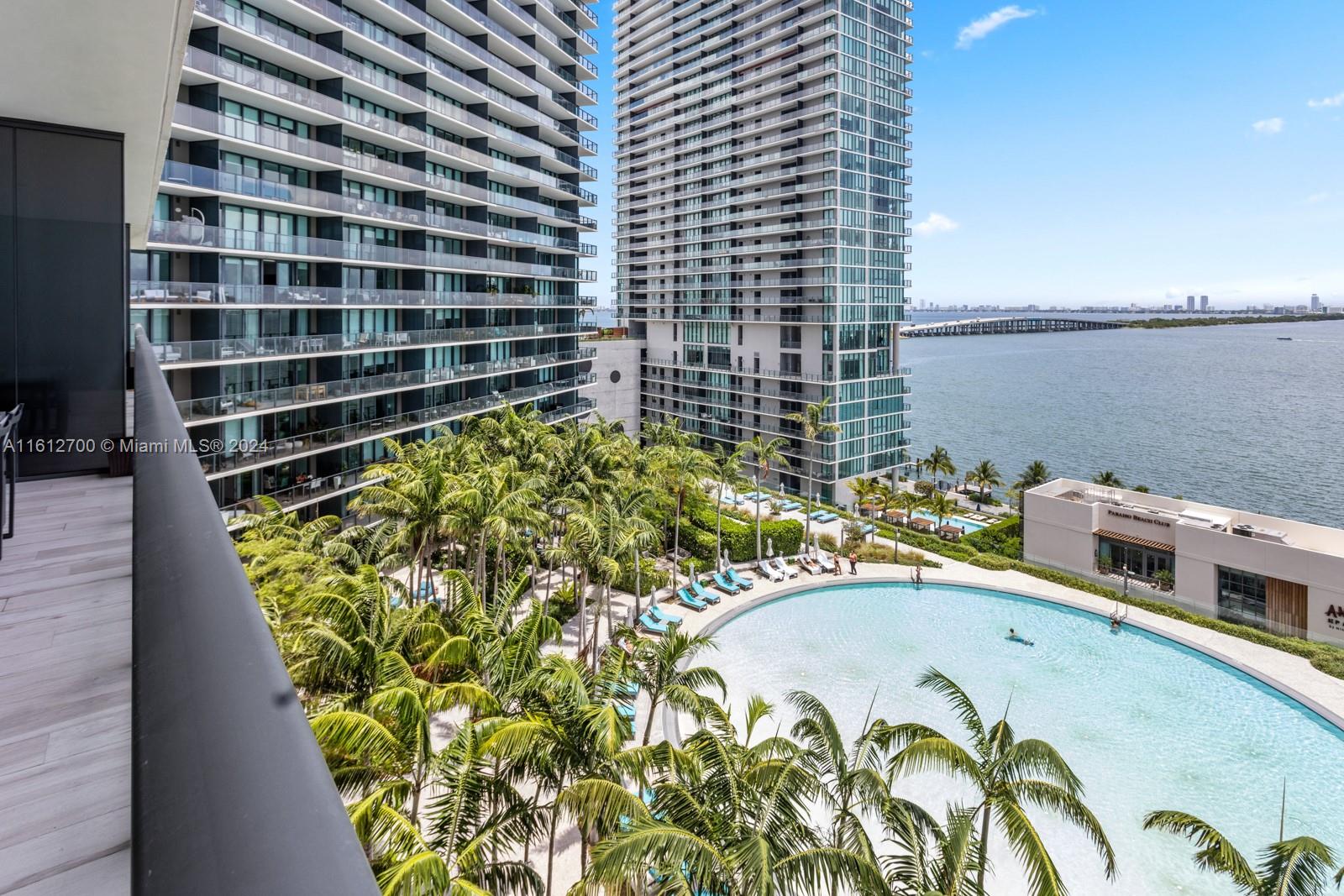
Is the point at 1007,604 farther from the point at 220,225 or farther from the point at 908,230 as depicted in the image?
the point at 908,230

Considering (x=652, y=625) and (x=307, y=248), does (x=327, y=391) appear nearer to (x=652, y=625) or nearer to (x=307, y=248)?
(x=307, y=248)

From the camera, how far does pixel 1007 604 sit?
34938 millimetres

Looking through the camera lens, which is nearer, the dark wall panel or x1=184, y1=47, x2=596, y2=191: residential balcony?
the dark wall panel

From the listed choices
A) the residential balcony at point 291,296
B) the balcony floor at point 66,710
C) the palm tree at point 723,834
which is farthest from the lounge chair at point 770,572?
Result: the balcony floor at point 66,710

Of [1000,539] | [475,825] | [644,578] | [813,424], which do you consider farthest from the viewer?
[1000,539]

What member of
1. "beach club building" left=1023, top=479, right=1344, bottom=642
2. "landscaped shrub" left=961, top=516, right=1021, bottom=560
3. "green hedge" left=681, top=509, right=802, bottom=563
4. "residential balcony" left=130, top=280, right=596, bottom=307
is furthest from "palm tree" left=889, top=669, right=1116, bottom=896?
"landscaped shrub" left=961, top=516, right=1021, bottom=560

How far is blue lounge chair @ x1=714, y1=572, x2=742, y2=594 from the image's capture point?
1386 inches

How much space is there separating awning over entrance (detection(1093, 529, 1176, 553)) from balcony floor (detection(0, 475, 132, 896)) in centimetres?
4291

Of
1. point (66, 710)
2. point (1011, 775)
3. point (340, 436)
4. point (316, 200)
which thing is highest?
point (316, 200)

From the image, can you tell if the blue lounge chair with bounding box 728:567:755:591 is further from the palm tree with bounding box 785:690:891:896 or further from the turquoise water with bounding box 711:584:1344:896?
A: the palm tree with bounding box 785:690:891:896

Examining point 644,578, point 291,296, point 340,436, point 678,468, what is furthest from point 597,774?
point 291,296

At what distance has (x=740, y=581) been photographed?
1419 inches

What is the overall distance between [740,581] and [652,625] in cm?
796

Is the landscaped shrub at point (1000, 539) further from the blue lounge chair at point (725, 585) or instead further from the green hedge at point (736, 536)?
the blue lounge chair at point (725, 585)
